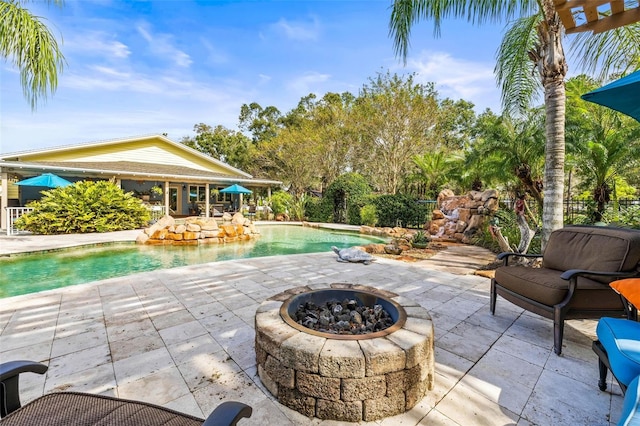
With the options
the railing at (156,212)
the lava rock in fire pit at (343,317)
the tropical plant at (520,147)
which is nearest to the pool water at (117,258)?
the tropical plant at (520,147)

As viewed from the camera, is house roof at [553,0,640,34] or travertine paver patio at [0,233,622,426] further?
house roof at [553,0,640,34]

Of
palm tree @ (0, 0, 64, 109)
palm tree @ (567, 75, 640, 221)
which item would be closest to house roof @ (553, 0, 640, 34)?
palm tree @ (567, 75, 640, 221)

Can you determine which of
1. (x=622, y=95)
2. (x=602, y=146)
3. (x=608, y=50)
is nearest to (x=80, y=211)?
(x=622, y=95)

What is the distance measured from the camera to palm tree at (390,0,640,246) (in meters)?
4.71

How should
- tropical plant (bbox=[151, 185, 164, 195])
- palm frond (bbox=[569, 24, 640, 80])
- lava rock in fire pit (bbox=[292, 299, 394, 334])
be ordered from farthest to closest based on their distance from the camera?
tropical plant (bbox=[151, 185, 164, 195]), palm frond (bbox=[569, 24, 640, 80]), lava rock in fire pit (bbox=[292, 299, 394, 334])

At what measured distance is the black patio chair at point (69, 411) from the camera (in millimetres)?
1166

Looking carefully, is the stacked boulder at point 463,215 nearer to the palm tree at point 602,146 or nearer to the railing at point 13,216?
the palm tree at point 602,146

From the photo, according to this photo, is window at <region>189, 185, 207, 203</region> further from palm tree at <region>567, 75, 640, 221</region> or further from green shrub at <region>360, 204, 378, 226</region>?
palm tree at <region>567, 75, 640, 221</region>

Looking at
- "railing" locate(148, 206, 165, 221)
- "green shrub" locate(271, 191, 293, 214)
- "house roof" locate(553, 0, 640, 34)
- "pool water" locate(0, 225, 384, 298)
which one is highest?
"house roof" locate(553, 0, 640, 34)

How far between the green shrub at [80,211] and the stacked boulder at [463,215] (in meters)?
12.7

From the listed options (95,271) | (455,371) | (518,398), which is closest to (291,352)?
(455,371)

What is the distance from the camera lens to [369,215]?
14.2 meters

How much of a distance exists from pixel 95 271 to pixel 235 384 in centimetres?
606

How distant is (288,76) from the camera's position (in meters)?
16.5
